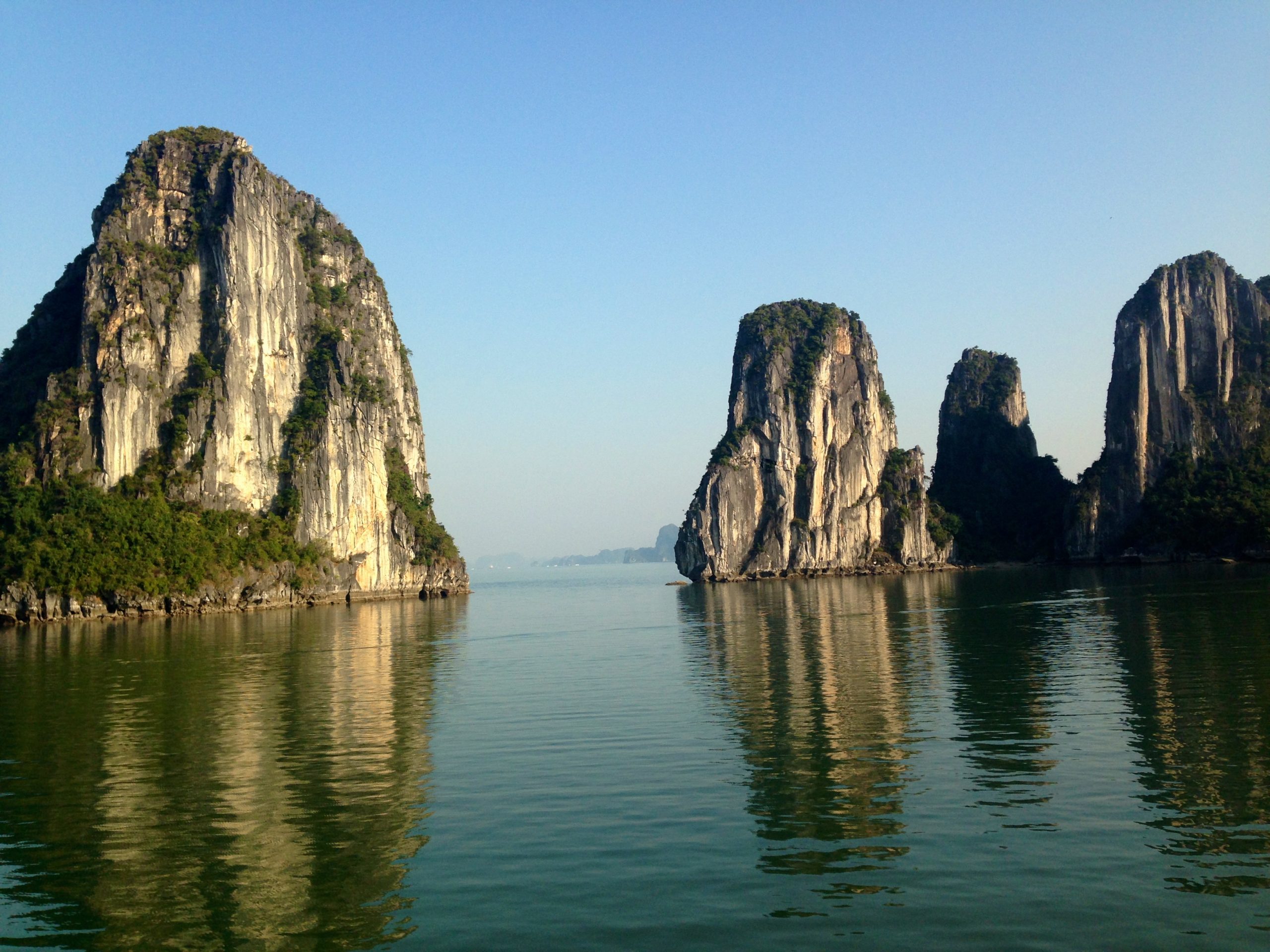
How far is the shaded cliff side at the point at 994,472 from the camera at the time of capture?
150375 mm

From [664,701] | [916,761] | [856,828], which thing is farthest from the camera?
[664,701]

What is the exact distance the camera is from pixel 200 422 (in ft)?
293

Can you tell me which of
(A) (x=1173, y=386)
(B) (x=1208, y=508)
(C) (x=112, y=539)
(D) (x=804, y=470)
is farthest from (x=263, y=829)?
(A) (x=1173, y=386)

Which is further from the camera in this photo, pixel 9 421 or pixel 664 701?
pixel 9 421

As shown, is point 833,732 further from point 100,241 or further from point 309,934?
point 100,241

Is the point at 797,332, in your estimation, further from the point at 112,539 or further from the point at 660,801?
the point at 660,801

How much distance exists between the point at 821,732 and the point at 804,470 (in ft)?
420

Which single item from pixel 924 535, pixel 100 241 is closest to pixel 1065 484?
pixel 924 535

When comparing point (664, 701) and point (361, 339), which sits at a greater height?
point (361, 339)

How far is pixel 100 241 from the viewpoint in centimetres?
9306

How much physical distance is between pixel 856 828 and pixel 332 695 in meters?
21.0

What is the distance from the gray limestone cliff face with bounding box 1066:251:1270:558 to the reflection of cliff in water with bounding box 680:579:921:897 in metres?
92.9

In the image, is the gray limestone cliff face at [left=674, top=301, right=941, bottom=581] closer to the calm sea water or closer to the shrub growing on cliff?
the shrub growing on cliff

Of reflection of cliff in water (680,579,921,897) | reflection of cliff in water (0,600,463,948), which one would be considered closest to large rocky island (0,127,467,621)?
reflection of cliff in water (0,600,463,948)
